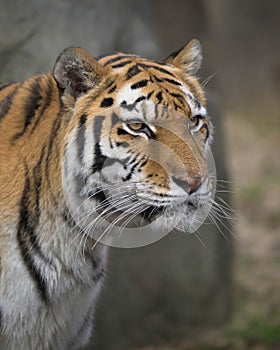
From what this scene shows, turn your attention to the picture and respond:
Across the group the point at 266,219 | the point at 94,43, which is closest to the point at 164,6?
the point at 266,219

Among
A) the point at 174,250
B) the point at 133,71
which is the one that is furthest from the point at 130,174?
the point at 174,250

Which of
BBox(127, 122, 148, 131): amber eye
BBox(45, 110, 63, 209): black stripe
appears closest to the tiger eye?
BBox(127, 122, 148, 131): amber eye

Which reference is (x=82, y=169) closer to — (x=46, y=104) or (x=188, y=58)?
(x=46, y=104)

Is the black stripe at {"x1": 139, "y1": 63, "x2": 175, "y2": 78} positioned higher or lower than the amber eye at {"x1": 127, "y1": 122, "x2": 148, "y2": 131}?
higher

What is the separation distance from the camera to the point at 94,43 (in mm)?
5320

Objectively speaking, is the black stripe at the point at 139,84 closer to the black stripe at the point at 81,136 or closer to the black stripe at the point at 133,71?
the black stripe at the point at 133,71

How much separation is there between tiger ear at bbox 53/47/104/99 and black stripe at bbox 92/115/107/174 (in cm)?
17

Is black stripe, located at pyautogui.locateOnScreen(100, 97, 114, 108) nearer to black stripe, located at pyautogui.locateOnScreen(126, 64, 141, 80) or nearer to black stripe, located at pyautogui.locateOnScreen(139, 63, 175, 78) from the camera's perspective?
black stripe, located at pyautogui.locateOnScreen(126, 64, 141, 80)

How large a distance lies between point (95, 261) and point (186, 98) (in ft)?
3.14

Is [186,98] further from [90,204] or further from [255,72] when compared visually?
[255,72]

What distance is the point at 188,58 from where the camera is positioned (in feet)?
12.3

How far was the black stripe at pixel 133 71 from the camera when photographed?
3.40 m

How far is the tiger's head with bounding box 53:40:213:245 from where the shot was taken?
10.6 feet

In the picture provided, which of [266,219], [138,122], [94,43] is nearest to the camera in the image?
[138,122]
